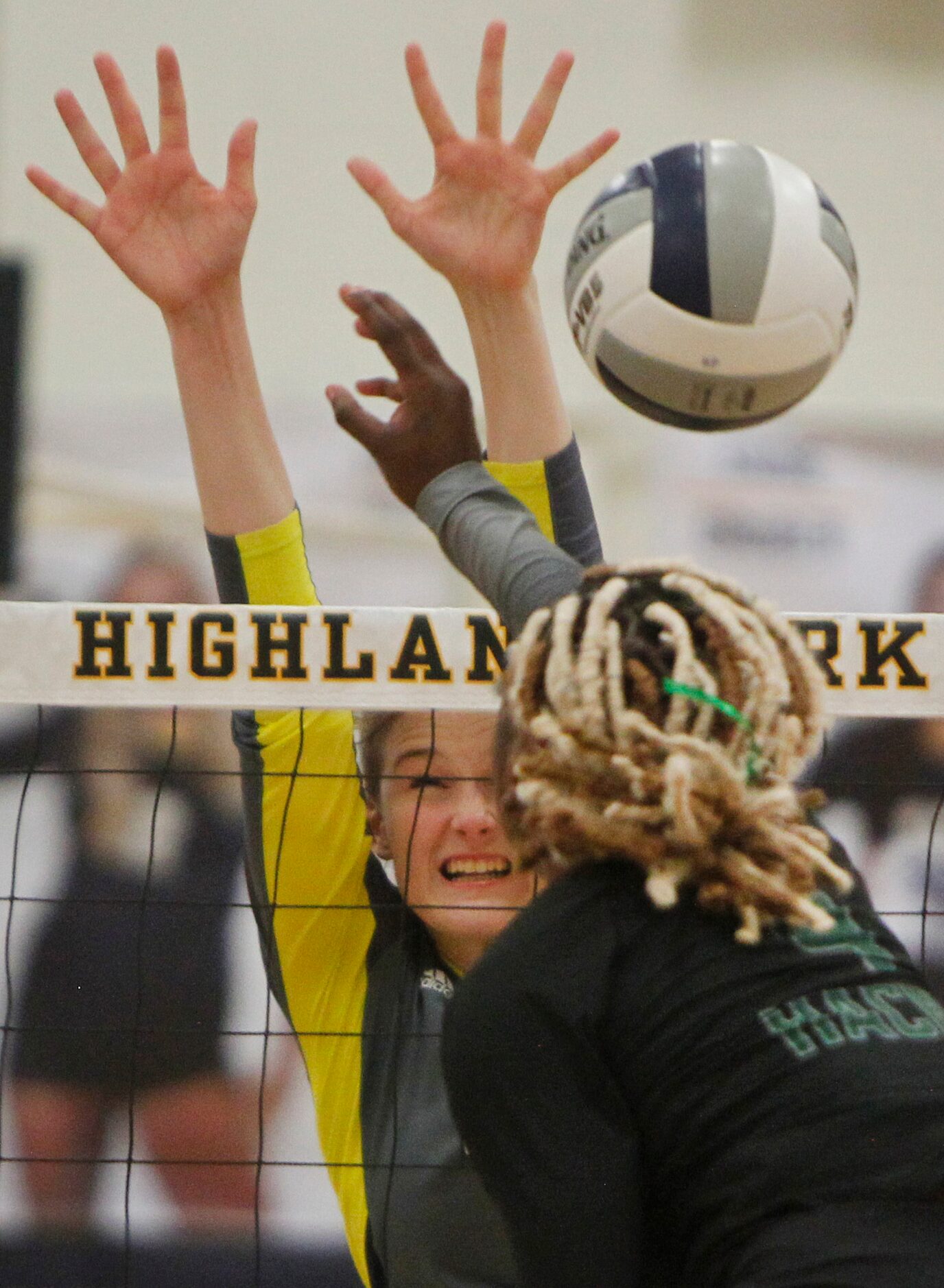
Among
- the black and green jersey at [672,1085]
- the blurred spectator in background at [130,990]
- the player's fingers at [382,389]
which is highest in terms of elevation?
the player's fingers at [382,389]

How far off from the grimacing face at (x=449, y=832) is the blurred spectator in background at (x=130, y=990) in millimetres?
1868

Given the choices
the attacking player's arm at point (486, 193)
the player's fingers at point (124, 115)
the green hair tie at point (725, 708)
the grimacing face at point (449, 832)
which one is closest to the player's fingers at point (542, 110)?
the attacking player's arm at point (486, 193)

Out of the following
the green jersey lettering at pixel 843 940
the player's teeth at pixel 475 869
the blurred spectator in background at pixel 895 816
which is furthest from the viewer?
the blurred spectator in background at pixel 895 816

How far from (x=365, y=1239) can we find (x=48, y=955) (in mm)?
2465

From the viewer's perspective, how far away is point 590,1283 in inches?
53.5

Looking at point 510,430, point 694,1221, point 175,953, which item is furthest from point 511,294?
point 175,953

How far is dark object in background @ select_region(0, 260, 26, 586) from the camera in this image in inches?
134

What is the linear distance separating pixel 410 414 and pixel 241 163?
47 centimetres

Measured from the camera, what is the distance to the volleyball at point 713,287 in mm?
2092

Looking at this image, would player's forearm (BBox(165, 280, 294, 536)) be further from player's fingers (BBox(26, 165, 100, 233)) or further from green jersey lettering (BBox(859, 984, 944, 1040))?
green jersey lettering (BBox(859, 984, 944, 1040))

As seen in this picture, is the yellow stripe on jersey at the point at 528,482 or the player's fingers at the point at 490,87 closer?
the player's fingers at the point at 490,87

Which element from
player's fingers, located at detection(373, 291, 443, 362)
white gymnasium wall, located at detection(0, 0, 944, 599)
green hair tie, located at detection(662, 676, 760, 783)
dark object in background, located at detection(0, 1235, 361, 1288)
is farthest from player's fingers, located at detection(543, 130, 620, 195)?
white gymnasium wall, located at detection(0, 0, 944, 599)

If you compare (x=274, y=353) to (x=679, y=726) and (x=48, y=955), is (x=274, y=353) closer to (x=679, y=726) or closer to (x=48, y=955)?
(x=48, y=955)

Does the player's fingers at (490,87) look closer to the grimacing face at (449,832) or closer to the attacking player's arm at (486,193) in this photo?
the attacking player's arm at (486,193)
